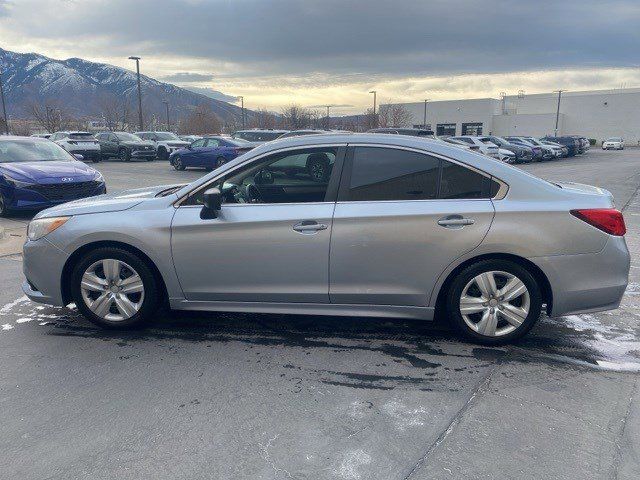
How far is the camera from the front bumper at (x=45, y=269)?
447 cm

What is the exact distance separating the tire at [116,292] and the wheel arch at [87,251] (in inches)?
1.4

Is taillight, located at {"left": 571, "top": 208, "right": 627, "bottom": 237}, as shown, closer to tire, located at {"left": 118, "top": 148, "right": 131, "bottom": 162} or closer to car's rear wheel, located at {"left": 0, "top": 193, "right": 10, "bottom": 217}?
car's rear wheel, located at {"left": 0, "top": 193, "right": 10, "bottom": 217}

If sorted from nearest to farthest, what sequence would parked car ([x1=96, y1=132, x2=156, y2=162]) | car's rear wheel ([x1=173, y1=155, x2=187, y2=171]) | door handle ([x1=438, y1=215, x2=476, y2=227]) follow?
door handle ([x1=438, y1=215, x2=476, y2=227]), car's rear wheel ([x1=173, y1=155, x2=187, y2=171]), parked car ([x1=96, y1=132, x2=156, y2=162])

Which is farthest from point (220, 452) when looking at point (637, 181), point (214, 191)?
point (637, 181)

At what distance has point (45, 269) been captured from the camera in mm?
4504

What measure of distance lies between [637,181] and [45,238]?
21.9 m

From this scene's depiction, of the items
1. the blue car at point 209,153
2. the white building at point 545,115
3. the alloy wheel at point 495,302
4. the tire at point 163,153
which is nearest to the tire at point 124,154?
the tire at point 163,153

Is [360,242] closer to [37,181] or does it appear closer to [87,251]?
[87,251]

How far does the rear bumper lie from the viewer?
13.1ft

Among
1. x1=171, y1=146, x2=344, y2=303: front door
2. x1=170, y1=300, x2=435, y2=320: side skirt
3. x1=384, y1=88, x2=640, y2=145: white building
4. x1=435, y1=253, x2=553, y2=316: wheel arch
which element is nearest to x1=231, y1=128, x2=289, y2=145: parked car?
x1=171, y1=146, x2=344, y2=303: front door

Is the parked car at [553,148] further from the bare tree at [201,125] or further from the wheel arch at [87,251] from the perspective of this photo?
the bare tree at [201,125]

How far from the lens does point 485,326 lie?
4152 mm

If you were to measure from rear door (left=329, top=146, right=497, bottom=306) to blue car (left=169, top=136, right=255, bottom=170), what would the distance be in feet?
57.6

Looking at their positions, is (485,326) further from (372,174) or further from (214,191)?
(214,191)
